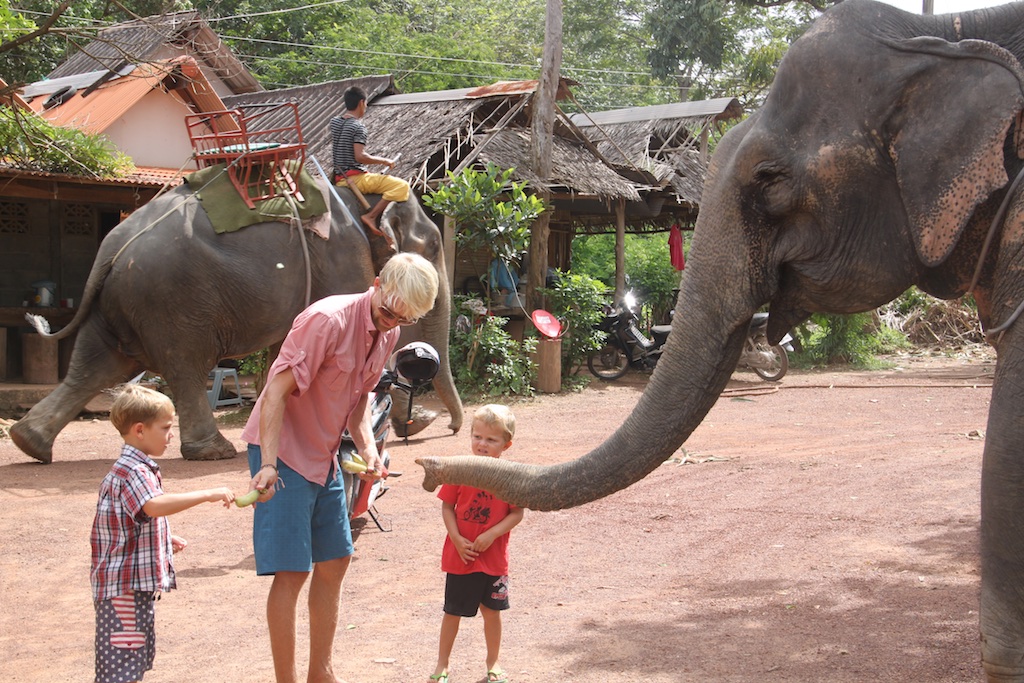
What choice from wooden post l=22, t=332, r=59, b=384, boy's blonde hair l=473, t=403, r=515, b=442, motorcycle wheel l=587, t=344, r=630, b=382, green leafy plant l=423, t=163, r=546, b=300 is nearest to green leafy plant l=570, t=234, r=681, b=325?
motorcycle wheel l=587, t=344, r=630, b=382

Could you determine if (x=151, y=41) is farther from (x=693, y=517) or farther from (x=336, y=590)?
(x=336, y=590)

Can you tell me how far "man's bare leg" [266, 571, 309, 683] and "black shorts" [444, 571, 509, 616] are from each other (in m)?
0.62

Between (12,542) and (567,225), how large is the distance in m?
14.7

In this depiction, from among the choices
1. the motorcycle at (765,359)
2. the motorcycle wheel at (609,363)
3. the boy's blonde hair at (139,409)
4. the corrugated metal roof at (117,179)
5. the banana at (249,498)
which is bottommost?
the motorcycle wheel at (609,363)

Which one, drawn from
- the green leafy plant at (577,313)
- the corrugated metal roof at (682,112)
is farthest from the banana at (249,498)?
the corrugated metal roof at (682,112)

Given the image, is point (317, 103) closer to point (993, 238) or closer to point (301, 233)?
point (301, 233)

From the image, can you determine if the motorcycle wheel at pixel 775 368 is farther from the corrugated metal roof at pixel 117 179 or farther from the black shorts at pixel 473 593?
the black shorts at pixel 473 593

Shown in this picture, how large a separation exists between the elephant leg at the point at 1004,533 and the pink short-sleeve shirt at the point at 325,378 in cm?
220

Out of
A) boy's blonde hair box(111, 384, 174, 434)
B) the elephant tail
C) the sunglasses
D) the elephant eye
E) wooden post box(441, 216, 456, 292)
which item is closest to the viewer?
the elephant eye

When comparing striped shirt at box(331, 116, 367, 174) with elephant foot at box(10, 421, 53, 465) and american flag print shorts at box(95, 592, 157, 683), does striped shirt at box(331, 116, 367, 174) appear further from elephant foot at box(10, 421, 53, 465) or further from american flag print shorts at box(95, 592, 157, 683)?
american flag print shorts at box(95, 592, 157, 683)

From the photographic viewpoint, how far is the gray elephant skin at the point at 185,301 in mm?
9305

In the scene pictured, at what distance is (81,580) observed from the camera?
6039 millimetres

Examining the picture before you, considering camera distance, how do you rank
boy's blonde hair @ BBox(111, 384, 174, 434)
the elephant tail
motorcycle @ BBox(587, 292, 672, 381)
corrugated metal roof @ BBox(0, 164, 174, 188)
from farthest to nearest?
motorcycle @ BBox(587, 292, 672, 381) → corrugated metal roof @ BBox(0, 164, 174, 188) → the elephant tail → boy's blonde hair @ BBox(111, 384, 174, 434)

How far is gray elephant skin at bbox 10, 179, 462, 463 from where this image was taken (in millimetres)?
9305
